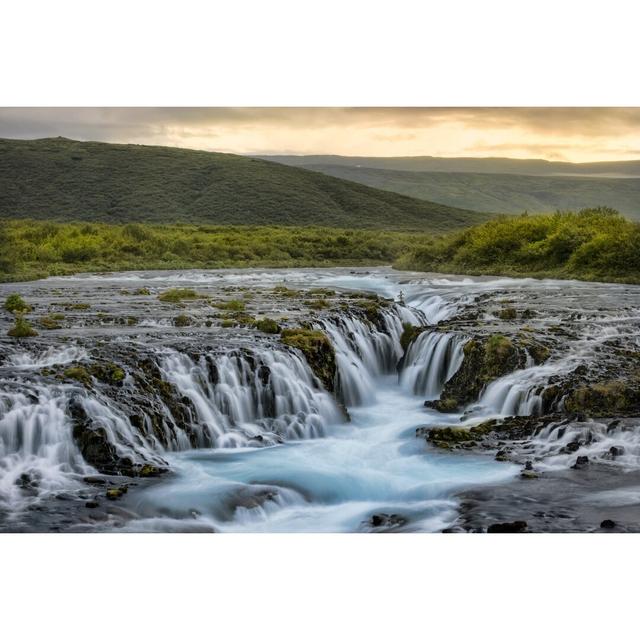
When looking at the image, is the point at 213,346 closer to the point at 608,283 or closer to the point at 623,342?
the point at 623,342

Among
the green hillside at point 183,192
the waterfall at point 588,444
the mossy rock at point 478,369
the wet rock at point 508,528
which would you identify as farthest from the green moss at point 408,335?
the green hillside at point 183,192

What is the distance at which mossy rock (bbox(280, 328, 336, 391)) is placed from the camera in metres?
11.2

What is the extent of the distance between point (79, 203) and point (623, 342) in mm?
19881

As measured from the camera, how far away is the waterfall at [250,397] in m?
9.38

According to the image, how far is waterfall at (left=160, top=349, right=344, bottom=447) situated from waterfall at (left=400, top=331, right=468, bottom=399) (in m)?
1.76

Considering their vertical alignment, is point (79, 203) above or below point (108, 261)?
above

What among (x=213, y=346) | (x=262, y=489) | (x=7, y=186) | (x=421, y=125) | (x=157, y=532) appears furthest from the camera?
(x=7, y=186)

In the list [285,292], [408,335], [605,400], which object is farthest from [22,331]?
[285,292]

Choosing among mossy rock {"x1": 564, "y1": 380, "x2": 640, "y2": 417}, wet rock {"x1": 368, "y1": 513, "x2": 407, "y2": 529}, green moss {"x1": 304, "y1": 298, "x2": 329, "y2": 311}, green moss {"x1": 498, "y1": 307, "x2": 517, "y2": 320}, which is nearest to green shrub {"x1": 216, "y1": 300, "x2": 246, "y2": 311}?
green moss {"x1": 304, "y1": 298, "x2": 329, "y2": 311}

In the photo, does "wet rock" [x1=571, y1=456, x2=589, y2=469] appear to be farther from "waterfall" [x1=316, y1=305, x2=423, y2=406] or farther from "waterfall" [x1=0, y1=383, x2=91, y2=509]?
"waterfall" [x1=0, y1=383, x2=91, y2=509]

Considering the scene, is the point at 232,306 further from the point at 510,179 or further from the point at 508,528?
the point at 508,528

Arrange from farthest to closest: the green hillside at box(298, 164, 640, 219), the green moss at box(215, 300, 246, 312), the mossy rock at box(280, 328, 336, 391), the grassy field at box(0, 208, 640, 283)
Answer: the grassy field at box(0, 208, 640, 283), the green hillside at box(298, 164, 640, 219), the green moss at box(215, 300, 246, 312), the mossy rock at box(280, 328, 336, 391)

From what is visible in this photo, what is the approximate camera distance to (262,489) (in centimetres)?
774

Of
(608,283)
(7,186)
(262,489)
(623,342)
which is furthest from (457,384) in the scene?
(7,186)
